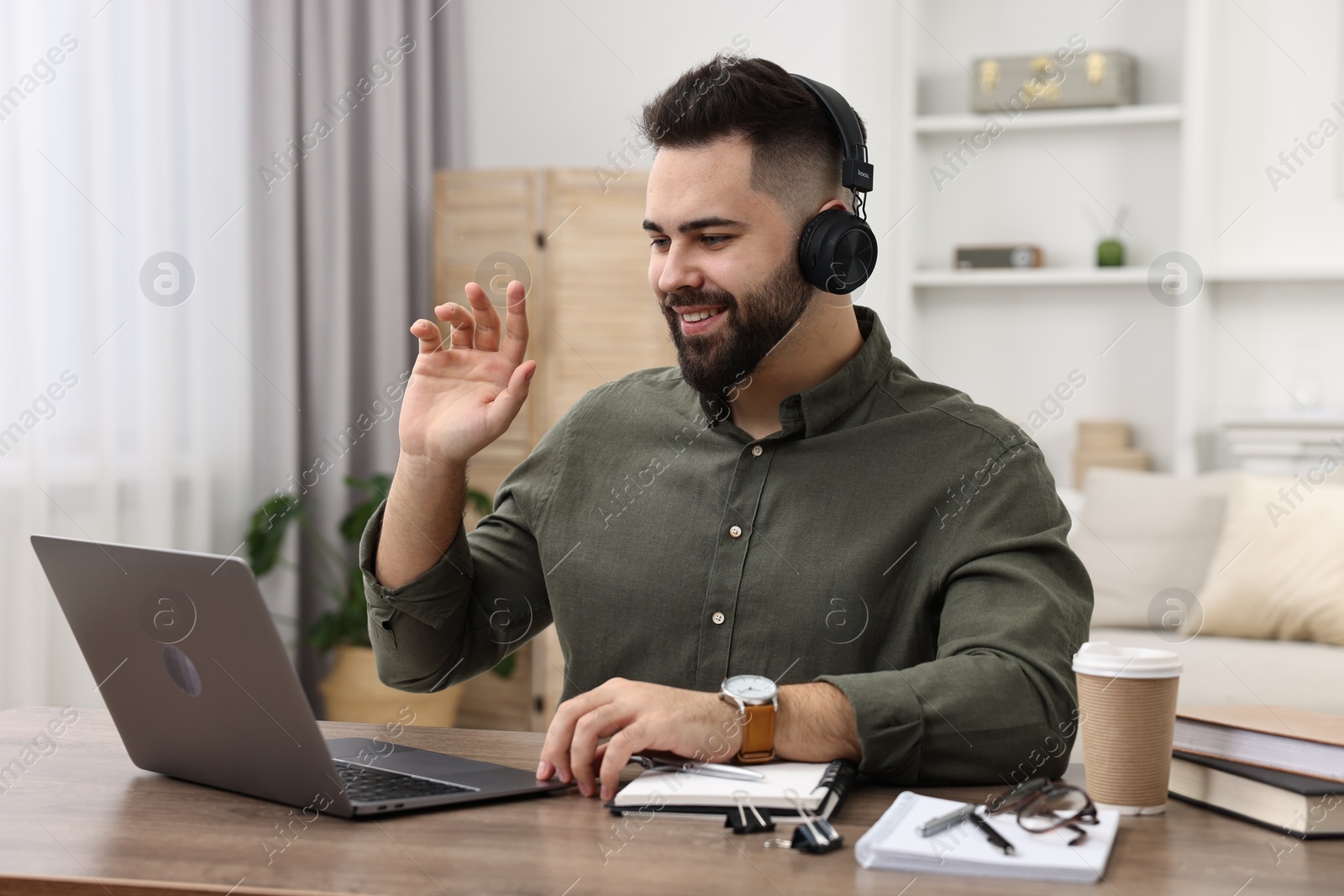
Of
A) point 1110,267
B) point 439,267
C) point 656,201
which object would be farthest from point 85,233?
point 1110,267

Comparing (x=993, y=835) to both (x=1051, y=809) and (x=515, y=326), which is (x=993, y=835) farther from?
(x=515, y=326)

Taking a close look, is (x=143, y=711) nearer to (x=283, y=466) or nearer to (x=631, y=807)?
(x=631, y=807)

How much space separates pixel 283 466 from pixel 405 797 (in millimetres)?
2641

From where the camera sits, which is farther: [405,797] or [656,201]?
[656,201]

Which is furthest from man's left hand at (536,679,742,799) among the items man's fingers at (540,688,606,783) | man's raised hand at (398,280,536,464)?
man's raised hand at (398,280,536,464)

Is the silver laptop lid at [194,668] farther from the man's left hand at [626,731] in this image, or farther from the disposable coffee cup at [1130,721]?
the disposable coffee cup at [1130,721]

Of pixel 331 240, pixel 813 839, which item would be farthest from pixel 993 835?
pixel 331 240

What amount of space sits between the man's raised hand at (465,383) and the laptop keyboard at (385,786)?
0.36 meters

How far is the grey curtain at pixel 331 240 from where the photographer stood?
135 inches

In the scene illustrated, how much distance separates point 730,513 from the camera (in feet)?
4.68

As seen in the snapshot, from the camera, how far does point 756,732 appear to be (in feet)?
3.51

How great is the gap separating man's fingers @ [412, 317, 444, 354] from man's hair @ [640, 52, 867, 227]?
1.12ft

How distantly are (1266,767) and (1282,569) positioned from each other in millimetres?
2218

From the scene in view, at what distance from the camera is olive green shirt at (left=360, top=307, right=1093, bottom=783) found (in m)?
1.27
